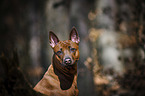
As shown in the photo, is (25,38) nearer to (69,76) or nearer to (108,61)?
(69,76)

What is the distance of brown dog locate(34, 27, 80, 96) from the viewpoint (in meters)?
0.52

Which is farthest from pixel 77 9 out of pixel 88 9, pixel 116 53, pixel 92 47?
pixel 116 53

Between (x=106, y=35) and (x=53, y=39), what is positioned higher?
(x=53, y=39)

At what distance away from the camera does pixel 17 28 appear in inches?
37.7

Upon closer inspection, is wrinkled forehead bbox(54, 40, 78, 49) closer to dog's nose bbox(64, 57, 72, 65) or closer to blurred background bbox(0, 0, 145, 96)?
dog's nose bbox(64, 57, 72, 65)

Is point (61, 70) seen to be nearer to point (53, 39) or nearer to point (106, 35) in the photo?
point (53, 39)

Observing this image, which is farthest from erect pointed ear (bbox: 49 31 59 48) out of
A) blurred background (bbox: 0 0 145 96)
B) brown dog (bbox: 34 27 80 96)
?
blurred background (bbox: 0 0 145 96)

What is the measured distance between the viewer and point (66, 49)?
518mm

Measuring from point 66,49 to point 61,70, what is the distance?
68 millimetres

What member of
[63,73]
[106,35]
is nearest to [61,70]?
[63,73]

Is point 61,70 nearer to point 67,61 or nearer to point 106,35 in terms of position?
point 67,61

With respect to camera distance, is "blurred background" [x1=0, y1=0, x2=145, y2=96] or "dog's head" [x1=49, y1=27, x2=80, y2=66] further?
"blurred background" [x1=0, y1=0, x2=145, y2=96]

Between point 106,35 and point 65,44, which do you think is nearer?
point 65,44

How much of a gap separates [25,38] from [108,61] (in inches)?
23.5
